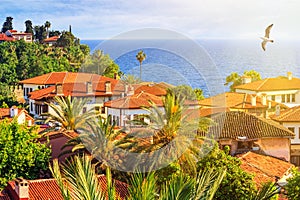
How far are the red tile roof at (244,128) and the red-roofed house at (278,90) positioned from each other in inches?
822

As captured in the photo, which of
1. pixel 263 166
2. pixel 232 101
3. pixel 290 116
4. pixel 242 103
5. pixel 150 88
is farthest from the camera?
pixel 232 101

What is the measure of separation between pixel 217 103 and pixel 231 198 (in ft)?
75.8

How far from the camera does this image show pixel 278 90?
50.5 metres

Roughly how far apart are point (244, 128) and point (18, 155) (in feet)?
39.5

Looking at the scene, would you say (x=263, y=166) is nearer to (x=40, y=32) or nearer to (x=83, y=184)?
(x=83, y=184)

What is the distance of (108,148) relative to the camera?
21938 mm

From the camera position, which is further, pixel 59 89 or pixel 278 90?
pixel 278 90

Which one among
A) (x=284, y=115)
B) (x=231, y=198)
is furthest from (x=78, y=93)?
(x=231, y=198)

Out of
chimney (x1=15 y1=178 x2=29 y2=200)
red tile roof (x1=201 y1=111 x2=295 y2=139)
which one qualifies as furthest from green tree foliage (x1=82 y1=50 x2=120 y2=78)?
chimney (x1=15 y1=178 x2=29 y2=200)

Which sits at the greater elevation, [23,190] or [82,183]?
[82,183]

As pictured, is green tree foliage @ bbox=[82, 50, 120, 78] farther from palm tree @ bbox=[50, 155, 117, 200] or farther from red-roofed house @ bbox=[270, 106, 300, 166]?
palm tree @ bbox=[50, 155, 117, 200]

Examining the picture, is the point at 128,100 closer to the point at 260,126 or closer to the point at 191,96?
the point at 191,96

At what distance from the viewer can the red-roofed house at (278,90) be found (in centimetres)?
5001

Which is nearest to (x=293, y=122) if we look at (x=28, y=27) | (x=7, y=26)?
(x=28, y=27)
